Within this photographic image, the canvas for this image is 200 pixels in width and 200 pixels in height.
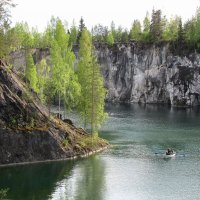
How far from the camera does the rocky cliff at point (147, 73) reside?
155 metres

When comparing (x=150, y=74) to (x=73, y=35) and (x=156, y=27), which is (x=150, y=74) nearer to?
(x=156, y=27)

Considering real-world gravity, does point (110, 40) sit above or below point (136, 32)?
below

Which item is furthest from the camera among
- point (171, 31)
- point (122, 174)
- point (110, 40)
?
point (110, 40)

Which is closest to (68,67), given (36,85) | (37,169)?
(36,85)

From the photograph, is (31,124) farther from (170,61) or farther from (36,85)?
(170,61)

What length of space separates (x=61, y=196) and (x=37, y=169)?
38.5 ft

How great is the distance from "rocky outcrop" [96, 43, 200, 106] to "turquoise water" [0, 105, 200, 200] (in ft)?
235

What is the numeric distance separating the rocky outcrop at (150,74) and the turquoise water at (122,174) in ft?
235

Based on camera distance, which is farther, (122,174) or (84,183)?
(122,174)

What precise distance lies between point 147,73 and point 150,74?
1424 mm

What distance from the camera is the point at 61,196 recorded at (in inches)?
1868

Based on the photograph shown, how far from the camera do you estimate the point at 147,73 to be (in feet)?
544

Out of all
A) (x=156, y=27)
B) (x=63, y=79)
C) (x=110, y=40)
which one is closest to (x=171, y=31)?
(x=156, y=27)

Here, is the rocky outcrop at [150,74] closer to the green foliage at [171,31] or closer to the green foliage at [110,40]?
the green foliage at [110,40]
